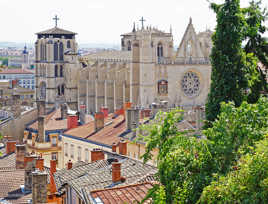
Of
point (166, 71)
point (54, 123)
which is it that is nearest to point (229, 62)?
point (54, 123)

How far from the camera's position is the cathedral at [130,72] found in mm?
60844

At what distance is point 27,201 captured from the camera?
20.5 m

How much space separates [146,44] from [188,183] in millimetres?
48925

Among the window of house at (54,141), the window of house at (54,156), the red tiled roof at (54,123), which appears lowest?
the window of house at (54,156)

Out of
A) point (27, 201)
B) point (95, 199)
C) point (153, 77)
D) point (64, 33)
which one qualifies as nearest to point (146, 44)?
point (153, 77)

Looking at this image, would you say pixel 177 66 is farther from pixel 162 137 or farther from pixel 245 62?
pixel 162 137

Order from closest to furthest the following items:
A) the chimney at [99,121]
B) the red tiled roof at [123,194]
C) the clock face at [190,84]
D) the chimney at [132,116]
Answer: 1. the red tiled roof at [123,194]
2. the chimney at [132,116]
3. the chimney at [99,121]
4. the clock face at [190,84]

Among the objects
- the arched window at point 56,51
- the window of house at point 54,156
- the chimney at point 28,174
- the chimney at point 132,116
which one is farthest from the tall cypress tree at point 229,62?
the arched window at point 56,51

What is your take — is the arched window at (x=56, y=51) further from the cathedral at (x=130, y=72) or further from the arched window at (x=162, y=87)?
the arched window at (x=162, y=87)

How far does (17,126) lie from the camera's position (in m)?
46.6

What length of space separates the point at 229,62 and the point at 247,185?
688cm

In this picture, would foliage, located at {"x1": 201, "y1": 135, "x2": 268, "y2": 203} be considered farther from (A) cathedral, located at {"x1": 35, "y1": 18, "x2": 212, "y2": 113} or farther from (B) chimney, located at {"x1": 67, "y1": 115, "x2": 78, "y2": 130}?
(A) cathedral, located at {"x1": 35, "y1": 18, "x2": 212, "y2": 113}

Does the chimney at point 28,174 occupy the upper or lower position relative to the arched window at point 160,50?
lower

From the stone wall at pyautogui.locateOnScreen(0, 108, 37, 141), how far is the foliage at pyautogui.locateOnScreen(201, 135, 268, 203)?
36.7 m
